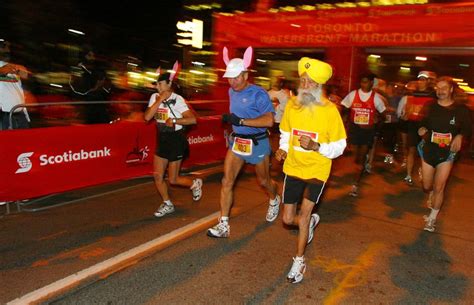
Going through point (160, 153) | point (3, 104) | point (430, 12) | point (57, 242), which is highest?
point (430, 12)

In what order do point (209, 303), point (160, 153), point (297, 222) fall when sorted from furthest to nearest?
point (160, 153) < point (297, 222) < point (209, 303)

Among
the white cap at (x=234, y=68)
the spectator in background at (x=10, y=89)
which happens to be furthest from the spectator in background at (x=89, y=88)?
the white cap at (x=234, y=68)

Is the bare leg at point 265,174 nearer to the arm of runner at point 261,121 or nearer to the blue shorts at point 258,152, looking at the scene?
the blue shorts at point 258,152

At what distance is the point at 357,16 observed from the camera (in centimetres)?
1041

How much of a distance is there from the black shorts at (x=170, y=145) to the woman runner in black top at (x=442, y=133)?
2.87m

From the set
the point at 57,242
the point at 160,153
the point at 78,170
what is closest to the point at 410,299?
the point at 160,153

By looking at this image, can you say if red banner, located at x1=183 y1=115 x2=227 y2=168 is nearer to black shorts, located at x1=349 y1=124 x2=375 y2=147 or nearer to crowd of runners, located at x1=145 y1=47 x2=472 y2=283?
crowd of runners, located at x1=145 y1=47 x2=472 y2=283

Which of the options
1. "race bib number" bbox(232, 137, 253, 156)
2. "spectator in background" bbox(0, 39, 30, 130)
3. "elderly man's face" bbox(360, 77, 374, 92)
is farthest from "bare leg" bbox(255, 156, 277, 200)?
"spectator in background" bbox(0, 39, 30, 130)

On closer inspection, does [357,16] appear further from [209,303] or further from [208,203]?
[209,303]

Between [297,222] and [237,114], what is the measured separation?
1364 mm

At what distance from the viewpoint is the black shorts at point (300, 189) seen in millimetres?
3758

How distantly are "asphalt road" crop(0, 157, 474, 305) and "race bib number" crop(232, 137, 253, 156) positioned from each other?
0.99m

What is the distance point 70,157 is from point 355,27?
290 inches

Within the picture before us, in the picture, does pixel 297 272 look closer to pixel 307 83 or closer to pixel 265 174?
pixel 265 174
